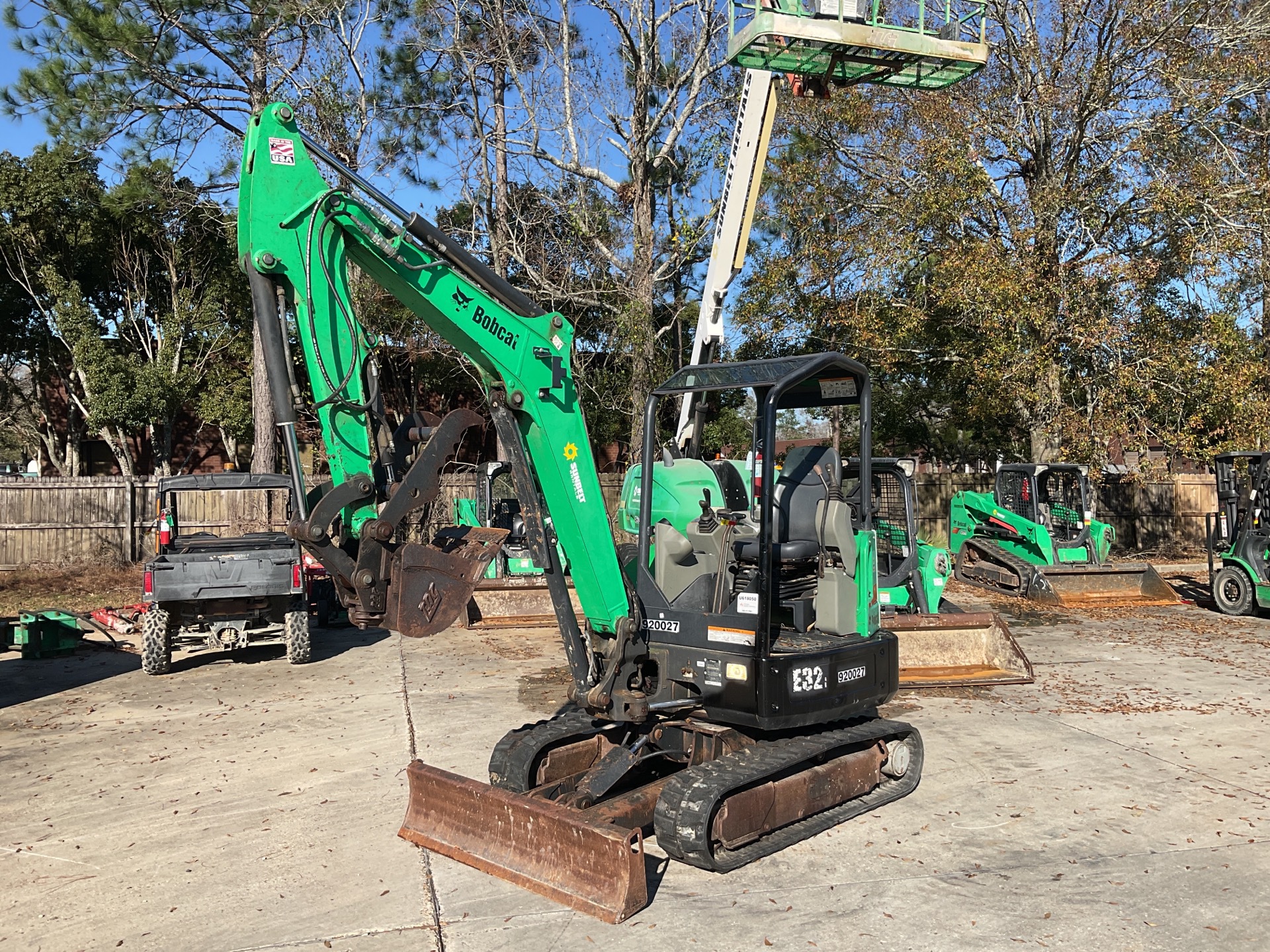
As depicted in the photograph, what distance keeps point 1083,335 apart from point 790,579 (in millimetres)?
13308

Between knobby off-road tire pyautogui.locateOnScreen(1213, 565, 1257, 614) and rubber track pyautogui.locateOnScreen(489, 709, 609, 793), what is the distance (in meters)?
11.8

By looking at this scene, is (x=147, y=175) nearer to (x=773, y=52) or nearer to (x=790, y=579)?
(x=773, y=52)

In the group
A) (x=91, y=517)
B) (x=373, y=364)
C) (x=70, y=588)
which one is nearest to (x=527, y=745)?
(x=373, y=364)

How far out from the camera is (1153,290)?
59.4ft

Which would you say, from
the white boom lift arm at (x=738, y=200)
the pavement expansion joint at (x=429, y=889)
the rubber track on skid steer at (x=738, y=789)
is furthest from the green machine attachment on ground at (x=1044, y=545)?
the pavement expansion joint at (x=429, y=889)

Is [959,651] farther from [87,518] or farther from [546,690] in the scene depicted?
[87,518]

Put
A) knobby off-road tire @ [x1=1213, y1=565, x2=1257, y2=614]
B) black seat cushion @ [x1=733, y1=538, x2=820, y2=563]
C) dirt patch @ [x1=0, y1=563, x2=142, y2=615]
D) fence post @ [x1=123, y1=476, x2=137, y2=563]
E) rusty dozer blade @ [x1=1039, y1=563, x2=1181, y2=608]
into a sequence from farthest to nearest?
fence post @ [x1=123, y1=476, x2=137, y2=563] < rusty dozer blade @ [x1=1039, y1=563, x2=1181, y2=608] < dirt patch @ [x1=0, y1=563, x2=142, y2=615] < knobby off-road tire @ [x1=1213, y1=565, x2=1257, y2=614] < black seat cushion @ [x1=733, y1=538, x2=820, y2=563]

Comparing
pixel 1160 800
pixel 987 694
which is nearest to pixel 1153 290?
pixel 987 694

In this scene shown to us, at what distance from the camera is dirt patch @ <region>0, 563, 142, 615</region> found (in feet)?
46.6

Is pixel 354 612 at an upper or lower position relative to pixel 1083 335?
lower

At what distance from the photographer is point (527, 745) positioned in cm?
553

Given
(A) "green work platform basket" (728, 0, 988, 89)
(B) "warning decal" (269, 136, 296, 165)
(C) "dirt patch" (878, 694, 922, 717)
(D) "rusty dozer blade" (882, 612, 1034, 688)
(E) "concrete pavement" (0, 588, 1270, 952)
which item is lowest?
(E) "concrete pavement" (0, 588, 1270, 952)

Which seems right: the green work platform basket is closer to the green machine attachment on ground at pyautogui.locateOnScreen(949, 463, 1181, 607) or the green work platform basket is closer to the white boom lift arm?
the white boom lift arm

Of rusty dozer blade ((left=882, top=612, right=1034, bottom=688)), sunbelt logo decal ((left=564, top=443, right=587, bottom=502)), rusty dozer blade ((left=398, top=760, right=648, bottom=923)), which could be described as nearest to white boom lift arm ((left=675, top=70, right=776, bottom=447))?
rusty dozer blade ((left=882, top=612, right=1034, bottom=688))
